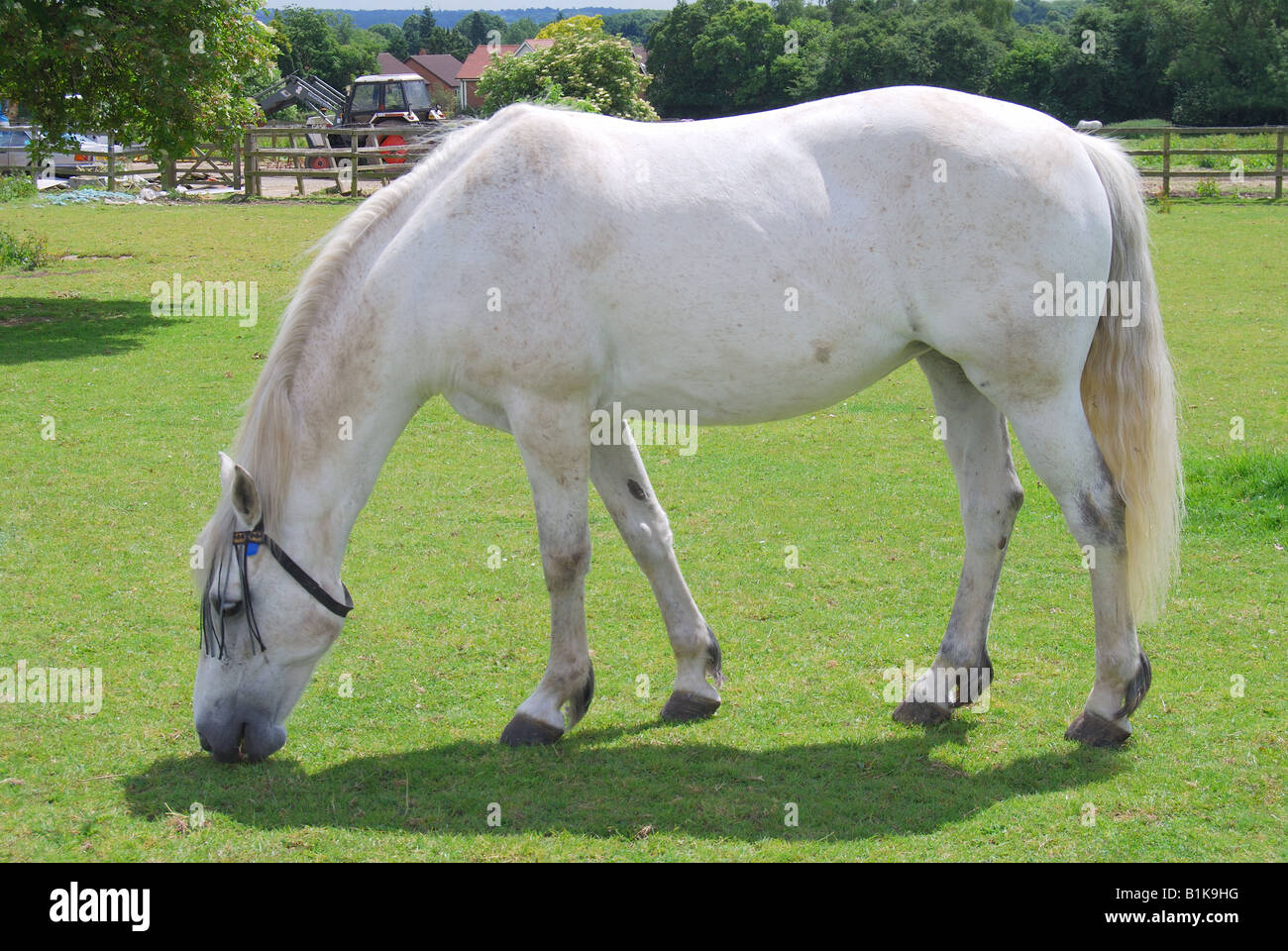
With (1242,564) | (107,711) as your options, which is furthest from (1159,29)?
(107,711)

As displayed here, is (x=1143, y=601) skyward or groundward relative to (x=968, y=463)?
groundward

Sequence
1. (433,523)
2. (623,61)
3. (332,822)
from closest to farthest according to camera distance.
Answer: (332,822), (433,523), (623,61)

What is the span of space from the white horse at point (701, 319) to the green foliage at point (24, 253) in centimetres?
1535

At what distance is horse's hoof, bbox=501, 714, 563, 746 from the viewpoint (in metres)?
4.57

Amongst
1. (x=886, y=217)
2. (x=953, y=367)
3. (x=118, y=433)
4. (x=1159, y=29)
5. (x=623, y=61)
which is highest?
(x=1159, y=29)

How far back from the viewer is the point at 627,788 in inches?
167

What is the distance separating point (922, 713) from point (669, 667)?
119 cm

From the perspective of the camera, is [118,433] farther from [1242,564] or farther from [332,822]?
[1242,564]

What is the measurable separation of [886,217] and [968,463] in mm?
1218

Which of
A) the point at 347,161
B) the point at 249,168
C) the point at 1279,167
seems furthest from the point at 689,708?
the point at 347,161

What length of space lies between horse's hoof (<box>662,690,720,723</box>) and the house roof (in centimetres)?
9539

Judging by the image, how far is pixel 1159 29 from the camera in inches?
1905

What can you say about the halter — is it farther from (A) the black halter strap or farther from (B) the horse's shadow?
(B) the horse's shadow
